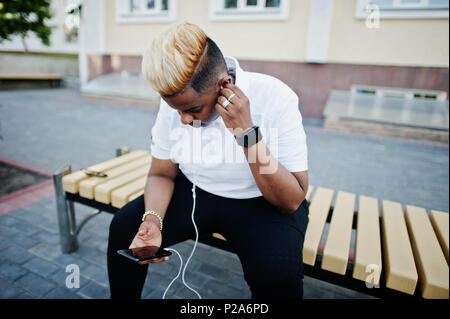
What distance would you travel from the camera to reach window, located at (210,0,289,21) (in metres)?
8.61

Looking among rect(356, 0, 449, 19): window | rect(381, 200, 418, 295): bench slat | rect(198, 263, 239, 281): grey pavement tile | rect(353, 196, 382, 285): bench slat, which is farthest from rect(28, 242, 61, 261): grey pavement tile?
rect(356, 0, 449, 19): window

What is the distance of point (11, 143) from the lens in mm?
5219

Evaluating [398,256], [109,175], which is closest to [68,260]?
[109,175]

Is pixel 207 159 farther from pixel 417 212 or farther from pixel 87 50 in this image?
pixel 87 50

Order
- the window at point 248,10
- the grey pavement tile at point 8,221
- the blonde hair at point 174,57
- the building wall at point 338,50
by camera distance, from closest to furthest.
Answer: the blonde hair at point 174,57
the grey pavement tile at point 8,221
the building wall at point 338,50
the window at point 248,10

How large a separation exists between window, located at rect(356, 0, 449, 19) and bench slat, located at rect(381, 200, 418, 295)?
7.03 meters

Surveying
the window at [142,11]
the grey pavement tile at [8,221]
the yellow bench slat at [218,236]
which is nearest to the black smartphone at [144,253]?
the yellow bench slat at [218,236]

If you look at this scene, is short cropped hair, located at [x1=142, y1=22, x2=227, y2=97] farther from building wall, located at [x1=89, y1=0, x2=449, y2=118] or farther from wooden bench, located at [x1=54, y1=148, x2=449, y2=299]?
building wall, located at [x1=89, y1=0, x2=449, y2=118]

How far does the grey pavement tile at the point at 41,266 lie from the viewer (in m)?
2.24

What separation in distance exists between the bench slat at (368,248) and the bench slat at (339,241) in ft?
0.19

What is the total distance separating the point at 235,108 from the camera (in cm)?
128

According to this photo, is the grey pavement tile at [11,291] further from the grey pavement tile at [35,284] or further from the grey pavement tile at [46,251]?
the grey pavement tile at [46,251]

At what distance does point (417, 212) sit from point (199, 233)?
60.8 inches
